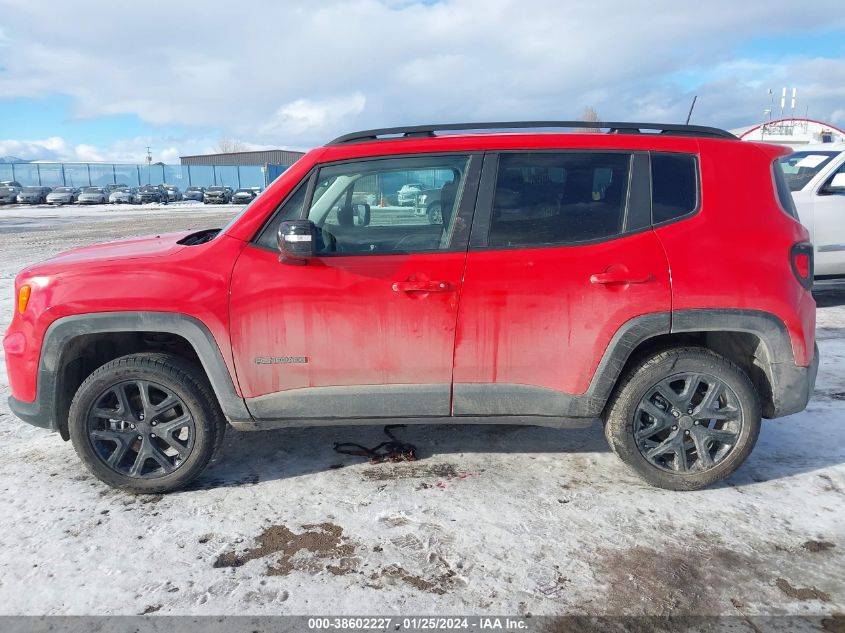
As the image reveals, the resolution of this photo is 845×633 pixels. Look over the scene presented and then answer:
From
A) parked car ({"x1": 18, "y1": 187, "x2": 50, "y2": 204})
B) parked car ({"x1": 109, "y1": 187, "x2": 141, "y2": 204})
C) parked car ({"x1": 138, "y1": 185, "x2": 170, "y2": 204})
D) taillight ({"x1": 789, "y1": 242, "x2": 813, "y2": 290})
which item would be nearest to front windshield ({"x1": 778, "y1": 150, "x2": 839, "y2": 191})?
taillight ({"x1": 789, "y1": 242, "x2": 813, "y2": 290})

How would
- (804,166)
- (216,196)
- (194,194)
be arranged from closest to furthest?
1. (804,166)
2. (216,196)
3. (194,194)

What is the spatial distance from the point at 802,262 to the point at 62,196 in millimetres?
47144

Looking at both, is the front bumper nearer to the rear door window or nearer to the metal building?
the rear door window

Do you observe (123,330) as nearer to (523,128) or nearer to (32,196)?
(523,128)

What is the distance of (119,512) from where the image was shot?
3.33 metres

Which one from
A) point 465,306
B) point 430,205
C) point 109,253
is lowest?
point 465,306

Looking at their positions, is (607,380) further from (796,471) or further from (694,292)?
(796,471)

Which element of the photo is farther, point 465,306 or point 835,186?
point 835,186

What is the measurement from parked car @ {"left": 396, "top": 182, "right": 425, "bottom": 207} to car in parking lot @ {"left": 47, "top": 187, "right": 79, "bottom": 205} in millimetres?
45543

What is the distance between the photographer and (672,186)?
133 inches

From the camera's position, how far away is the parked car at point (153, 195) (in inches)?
1809

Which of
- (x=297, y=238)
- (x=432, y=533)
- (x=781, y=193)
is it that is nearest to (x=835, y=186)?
(x=781, y=193)

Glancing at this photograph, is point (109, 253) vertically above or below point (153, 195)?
above

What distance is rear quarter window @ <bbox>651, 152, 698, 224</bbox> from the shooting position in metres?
3.34
